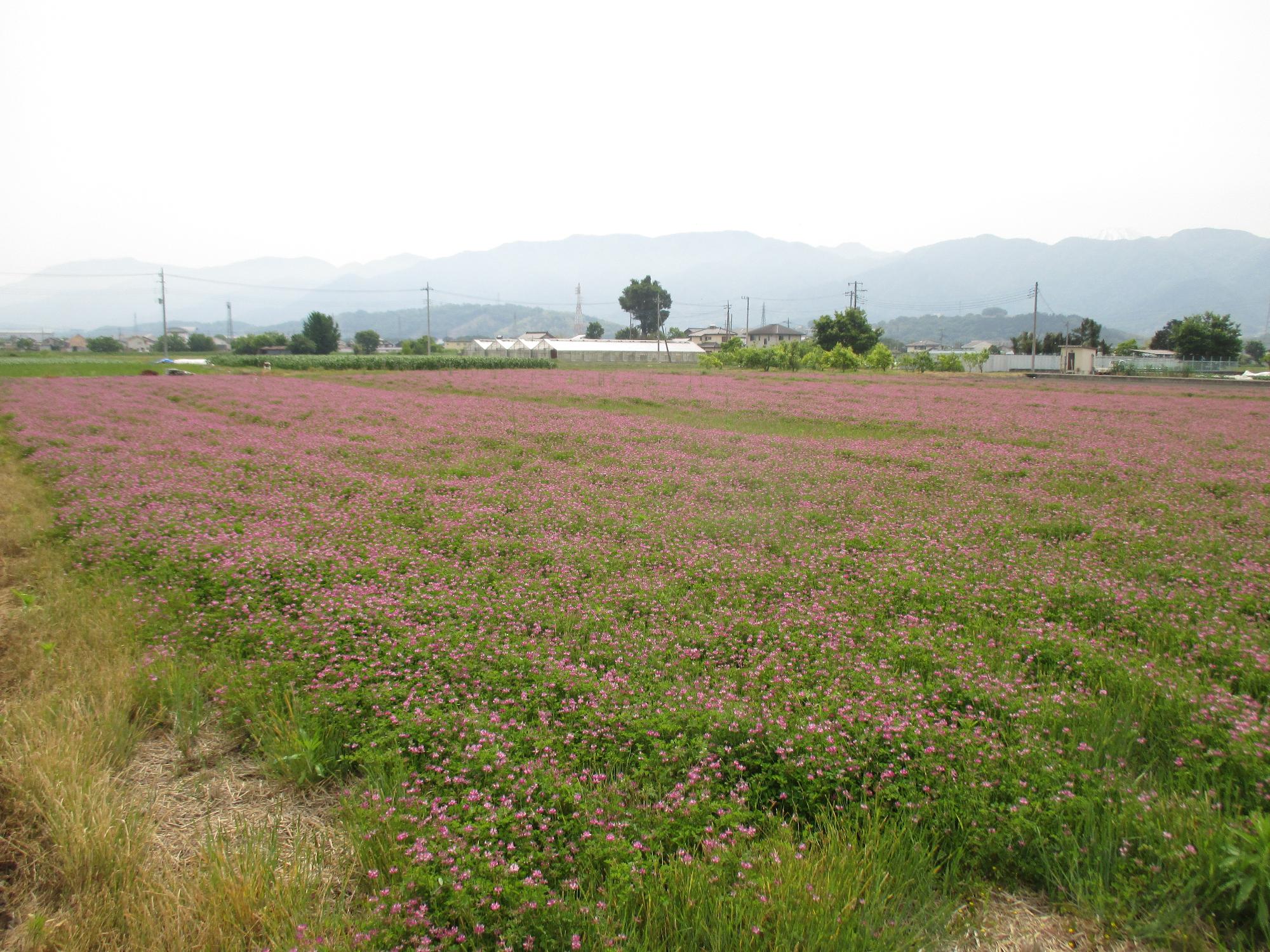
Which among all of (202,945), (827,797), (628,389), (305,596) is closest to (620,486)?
(305,596)

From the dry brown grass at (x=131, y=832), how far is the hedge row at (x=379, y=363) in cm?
6543

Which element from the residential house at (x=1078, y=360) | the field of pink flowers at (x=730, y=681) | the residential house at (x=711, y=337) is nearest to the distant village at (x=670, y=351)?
the residential house at (x=1078, y=360)

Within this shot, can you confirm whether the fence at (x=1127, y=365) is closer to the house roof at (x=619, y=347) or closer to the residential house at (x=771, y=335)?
the house roof at (x=619, y=347)

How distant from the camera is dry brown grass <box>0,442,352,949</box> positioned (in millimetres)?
3545

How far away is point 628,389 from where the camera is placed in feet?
129

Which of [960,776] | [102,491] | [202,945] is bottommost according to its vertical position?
[202,945]

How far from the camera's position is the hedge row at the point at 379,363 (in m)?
69.2

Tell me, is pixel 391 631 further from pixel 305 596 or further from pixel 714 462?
pixel 714 462

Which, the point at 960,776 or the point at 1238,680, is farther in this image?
the point at 1238,680

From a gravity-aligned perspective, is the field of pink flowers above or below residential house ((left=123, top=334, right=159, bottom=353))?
below

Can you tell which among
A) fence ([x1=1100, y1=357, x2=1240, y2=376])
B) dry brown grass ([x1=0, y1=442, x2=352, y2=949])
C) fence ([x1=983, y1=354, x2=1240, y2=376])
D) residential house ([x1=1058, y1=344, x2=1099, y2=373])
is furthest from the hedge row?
dry brown grass ([x1=0, y1=442, x2=352, y2=949])

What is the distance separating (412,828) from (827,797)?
8.74 ft

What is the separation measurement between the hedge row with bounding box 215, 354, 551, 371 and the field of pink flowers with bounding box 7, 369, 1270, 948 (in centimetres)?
5913

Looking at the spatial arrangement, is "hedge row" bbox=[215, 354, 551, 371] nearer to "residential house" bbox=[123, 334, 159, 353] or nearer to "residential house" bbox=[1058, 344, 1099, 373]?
"residential house" bbox=[1058, 344, 1099, 373]
